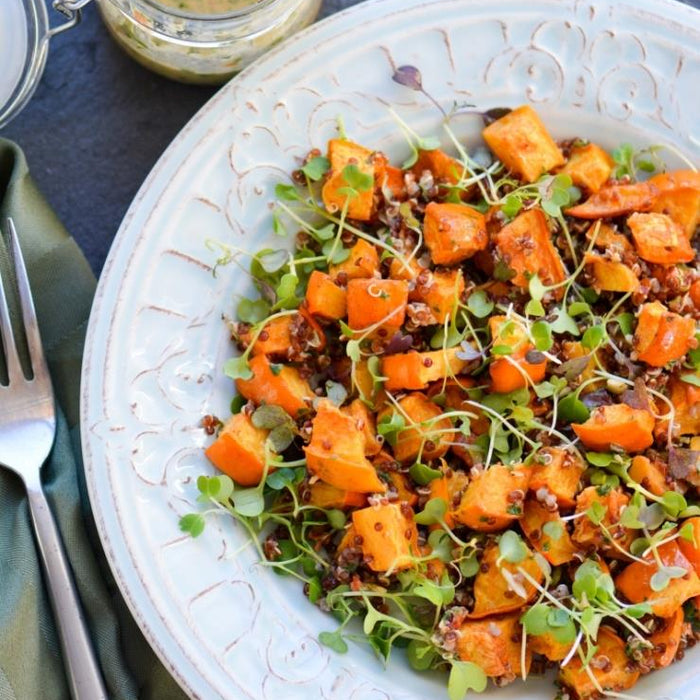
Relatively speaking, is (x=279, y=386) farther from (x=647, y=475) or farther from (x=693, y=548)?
(x=693, y=548)

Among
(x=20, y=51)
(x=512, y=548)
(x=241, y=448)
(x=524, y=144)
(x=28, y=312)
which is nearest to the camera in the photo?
(x=512, y=548)

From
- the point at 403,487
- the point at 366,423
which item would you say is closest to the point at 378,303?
the point at 366,423

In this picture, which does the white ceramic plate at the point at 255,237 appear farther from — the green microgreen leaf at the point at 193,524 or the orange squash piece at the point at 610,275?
the orange squash piece at the point at 610,275

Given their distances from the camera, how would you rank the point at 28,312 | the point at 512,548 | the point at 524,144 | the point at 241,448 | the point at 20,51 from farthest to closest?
the point at 20,51 → the point at 28,312 → the point at 524,144 → the point at 241,448 → the point at 512,548

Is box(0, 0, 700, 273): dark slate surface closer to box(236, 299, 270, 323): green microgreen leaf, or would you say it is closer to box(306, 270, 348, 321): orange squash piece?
box(236, 299, 270, 323): green microgreen leaf

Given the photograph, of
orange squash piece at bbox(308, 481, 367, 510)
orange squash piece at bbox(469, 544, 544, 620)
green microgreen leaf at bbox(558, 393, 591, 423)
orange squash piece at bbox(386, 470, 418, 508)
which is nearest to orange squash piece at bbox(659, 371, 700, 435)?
green microgreen leaf at bbox(558, 393, 591, 423)

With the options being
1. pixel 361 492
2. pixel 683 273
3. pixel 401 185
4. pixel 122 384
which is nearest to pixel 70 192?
pixel 122 384

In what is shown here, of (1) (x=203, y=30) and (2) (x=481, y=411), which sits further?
(1) (x=203, y=30)
